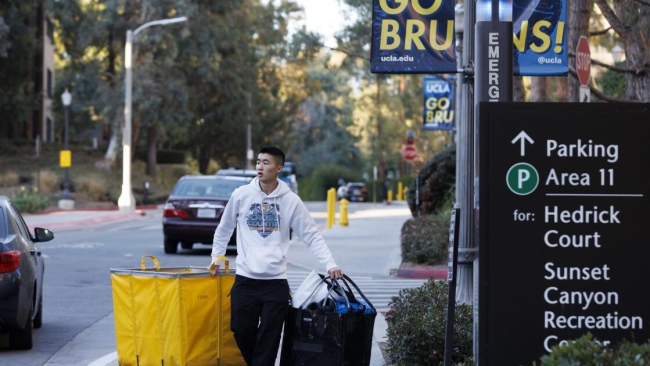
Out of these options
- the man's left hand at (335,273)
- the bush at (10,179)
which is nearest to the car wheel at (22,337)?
the man's left hand at (335,273)

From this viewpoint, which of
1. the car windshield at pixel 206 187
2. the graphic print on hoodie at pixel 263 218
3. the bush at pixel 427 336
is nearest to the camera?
the graphic print on hoodie at pixel 263 218

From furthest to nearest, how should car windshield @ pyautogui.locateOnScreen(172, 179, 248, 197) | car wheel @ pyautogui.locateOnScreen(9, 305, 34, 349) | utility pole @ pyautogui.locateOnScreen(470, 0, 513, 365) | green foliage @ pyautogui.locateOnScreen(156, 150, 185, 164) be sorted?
green foliage @ pyautogui.locateOnScreen(156, 150, 185, 164) < car windshield @ pyautogui.locateOnScreen(172, 179, 248, 197) < car wheel @ pyautogui.locateOnScreen(9, 305, 34, 349) < utility pole @ pyautogui.locateOnScreen(470, 0, 513, 365)

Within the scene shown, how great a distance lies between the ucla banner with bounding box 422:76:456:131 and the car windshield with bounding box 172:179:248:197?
9.98m

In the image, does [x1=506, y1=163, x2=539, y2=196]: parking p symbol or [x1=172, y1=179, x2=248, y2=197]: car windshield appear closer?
[x1=506, y1=163, x2=539, y2=196]: parking p symbol

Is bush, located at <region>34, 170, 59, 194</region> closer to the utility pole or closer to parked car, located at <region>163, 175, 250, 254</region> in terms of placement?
parked car, located at <region>163, 175, 250, 254</region>

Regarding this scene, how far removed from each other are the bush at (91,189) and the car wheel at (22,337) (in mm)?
40287

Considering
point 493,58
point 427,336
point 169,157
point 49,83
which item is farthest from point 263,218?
point 169,157

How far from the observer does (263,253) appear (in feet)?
24.9

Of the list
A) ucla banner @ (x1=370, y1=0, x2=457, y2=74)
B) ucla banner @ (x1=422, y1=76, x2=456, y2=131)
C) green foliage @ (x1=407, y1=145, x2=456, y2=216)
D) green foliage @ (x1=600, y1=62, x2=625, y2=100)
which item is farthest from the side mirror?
ucla banner @ (x1=422, y1=76, x2=456, y2=131)

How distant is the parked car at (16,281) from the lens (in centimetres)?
990

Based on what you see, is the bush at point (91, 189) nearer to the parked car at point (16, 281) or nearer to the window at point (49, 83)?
the window at point (49, 83)

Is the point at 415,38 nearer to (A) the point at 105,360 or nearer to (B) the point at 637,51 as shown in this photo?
(A) the point at 105,360

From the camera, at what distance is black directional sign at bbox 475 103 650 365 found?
5707 mm

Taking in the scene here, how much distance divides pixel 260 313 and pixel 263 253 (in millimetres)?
421
